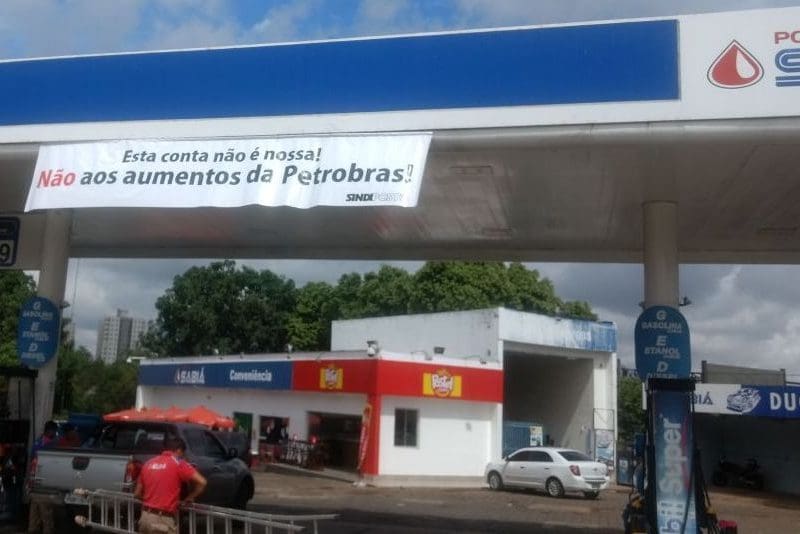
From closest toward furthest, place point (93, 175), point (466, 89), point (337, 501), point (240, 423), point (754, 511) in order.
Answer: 1. point (466, 89)
2. point (93, 175)
3. point (337, 501)
4. point (754, 511)
5. point (240, 423)

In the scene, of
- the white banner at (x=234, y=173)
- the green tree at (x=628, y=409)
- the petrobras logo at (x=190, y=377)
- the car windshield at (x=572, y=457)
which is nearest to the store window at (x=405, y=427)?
the car windshield at (x=572, y=457)

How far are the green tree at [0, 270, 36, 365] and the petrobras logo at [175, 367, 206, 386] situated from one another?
7660mm

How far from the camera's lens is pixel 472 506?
20.4 meters

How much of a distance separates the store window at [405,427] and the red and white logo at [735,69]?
798 inches

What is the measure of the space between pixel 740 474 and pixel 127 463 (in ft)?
87.7

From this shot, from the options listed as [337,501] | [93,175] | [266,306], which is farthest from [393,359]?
[266,306]

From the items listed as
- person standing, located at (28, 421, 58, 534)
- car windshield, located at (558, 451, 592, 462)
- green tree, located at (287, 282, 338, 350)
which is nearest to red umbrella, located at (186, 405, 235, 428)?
car windshield, located at (558, 451, 592, 462)

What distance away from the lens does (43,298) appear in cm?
1280

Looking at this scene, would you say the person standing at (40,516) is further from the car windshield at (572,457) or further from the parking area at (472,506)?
the car windshield at (572,457)

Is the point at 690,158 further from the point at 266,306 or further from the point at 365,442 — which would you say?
the point at 266,306

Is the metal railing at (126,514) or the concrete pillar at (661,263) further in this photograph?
the concrete pillar at (661,263)

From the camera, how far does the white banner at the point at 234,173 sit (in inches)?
388

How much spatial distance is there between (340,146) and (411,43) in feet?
4.87

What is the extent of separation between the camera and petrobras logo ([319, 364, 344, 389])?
28920 millimetres
